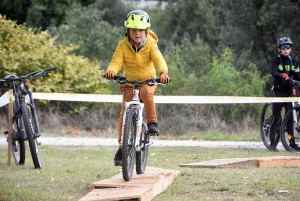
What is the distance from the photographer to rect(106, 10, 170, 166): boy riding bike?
8.53 metres

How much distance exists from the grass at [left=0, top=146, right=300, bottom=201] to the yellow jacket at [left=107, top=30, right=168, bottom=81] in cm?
137

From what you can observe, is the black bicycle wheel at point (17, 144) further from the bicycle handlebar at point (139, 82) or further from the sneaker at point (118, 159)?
the bicycle handlebar at point (139, 82)

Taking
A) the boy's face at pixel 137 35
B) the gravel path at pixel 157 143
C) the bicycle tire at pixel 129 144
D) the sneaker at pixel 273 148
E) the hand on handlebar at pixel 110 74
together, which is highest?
the boy's face at pixel 137 35

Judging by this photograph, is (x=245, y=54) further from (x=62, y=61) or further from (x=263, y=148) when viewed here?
(x=263, y=148)

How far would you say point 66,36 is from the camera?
1351 inches

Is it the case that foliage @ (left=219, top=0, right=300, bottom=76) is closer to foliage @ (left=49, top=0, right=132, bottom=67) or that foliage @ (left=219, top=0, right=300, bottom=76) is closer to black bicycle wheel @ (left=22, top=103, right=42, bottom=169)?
foliage @ (left=49, top=0, right=132, bottom=67)

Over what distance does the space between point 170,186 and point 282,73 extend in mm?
5242

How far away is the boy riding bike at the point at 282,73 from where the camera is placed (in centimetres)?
1319

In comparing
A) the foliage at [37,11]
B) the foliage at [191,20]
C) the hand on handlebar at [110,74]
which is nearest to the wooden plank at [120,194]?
the hand on handlebar at [110,74]

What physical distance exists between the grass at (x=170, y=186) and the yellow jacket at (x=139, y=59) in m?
1.37

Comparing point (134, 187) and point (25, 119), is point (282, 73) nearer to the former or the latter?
point (25, 119)

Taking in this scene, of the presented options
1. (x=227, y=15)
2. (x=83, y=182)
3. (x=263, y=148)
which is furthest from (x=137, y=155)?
(x=227, y=15)

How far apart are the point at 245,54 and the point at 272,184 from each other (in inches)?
652

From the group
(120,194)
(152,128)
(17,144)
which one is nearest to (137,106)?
(152,128)
